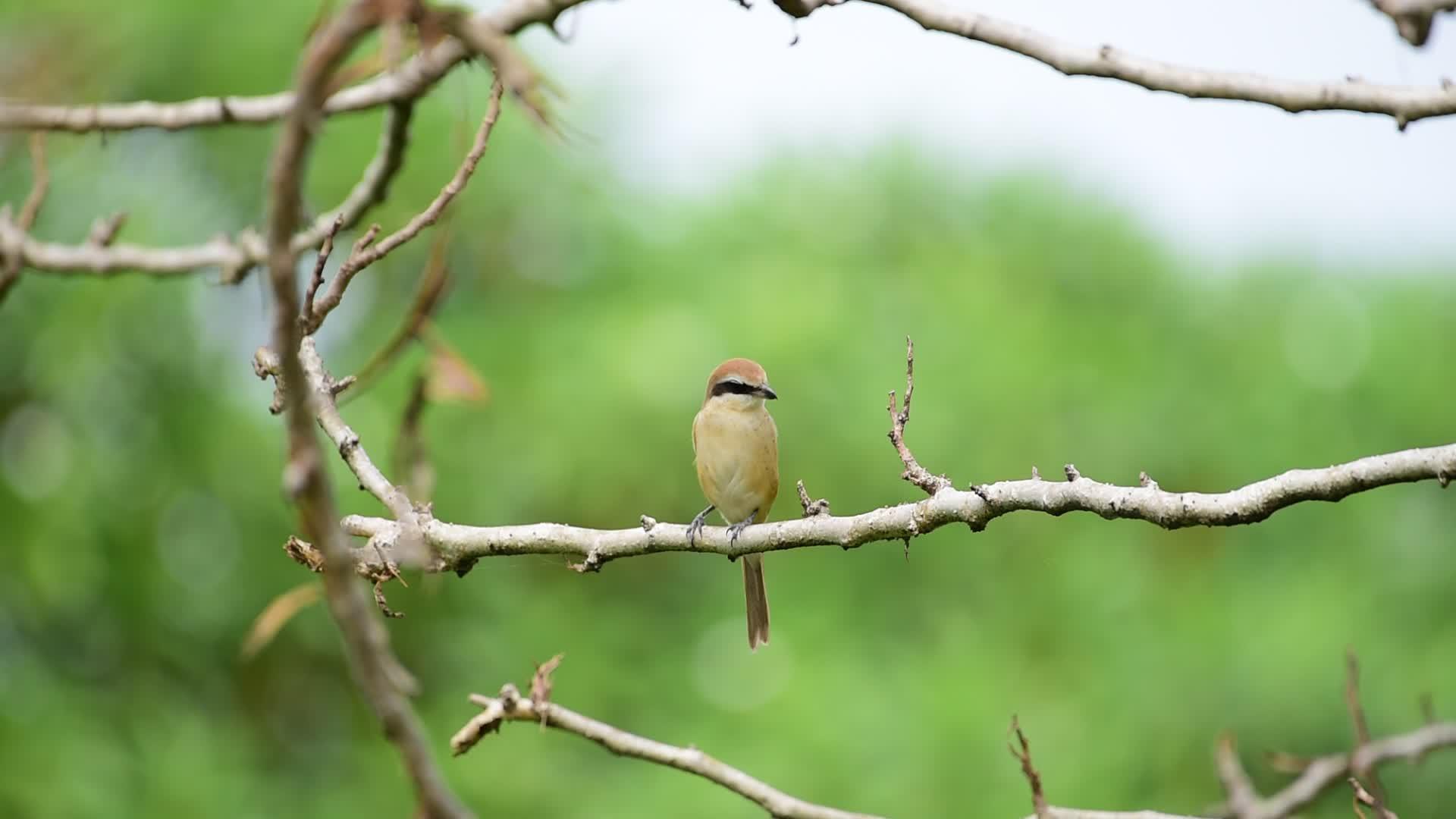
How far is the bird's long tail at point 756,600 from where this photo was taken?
640 cm

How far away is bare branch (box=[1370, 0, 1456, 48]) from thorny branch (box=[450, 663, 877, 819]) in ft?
6.06

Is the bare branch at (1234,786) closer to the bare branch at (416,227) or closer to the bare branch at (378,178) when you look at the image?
the bare branch at (416,227)

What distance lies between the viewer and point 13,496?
12367mm

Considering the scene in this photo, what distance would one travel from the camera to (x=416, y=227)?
123 inches

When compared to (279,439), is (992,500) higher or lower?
higher

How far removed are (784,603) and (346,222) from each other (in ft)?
39.1

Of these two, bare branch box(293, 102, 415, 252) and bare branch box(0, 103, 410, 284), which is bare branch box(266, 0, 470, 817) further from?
bare branch box(0, 103, 410, 284)

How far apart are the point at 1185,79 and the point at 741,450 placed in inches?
143

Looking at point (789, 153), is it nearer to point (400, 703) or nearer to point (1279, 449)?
point (1279, 449)

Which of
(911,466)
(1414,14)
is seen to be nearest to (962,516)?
(911,466)

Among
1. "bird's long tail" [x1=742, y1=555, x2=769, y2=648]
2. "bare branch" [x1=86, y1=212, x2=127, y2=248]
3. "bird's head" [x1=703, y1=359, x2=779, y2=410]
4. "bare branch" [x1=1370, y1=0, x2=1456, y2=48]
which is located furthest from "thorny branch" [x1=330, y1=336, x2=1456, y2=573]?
"bird's long tail" [x1=742, y1=555, x2=769, y2=648]

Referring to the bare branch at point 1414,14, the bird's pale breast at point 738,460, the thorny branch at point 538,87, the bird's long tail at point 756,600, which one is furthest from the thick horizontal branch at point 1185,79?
the bird's long tail at point 756,600

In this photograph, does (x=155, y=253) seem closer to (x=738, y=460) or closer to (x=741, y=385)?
(x=741, y=385)

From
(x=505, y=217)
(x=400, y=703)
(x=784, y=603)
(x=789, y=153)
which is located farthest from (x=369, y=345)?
(x=400, y=703)
